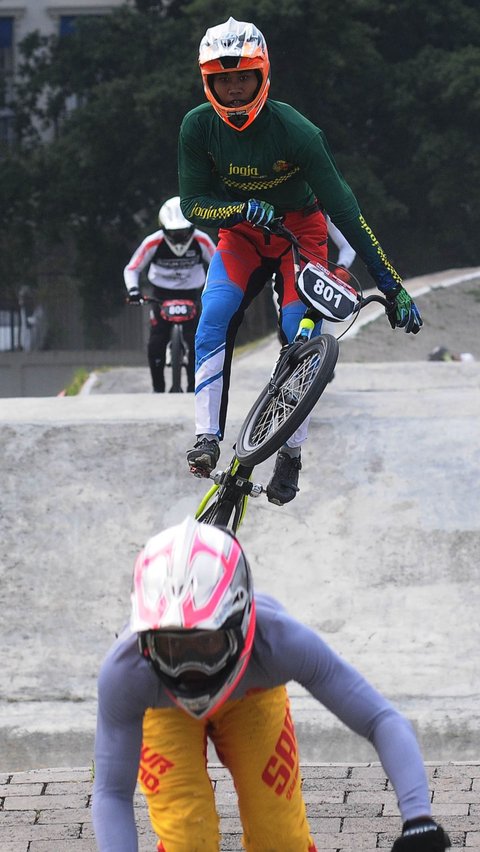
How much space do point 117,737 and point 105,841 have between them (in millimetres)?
312

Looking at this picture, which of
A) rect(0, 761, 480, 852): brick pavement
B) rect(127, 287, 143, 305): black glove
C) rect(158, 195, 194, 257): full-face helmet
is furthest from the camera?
rect(158, 195, 194, 257): full-face helmet

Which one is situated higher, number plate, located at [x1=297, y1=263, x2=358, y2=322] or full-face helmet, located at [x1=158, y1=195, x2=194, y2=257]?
number plate, located at [x1=297, y1=263, x2=358, y2=322]

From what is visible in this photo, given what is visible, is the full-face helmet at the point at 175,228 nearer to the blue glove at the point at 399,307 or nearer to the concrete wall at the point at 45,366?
the blue glove at the point at 399,307

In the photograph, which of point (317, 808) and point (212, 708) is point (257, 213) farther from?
point (212, 708)

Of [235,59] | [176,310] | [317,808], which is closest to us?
[317,808]

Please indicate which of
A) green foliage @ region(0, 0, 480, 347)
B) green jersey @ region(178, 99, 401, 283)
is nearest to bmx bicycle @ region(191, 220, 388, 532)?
green jersey @ region(178, 99, 401, 283)

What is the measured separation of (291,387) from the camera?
6.61 metres

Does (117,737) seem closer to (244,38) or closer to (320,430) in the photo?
(244,38)

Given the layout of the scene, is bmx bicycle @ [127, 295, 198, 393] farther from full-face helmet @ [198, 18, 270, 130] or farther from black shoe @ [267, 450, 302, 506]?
full-face helmet @ [198, 18, 270, 130]

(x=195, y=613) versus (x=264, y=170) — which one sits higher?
(x=264, y=170)

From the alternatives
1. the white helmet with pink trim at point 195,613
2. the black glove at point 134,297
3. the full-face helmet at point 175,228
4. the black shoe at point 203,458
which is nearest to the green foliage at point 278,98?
the full-face helmet at point 175,228

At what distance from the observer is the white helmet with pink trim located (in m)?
3.35

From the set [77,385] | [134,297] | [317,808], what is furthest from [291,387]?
[77,385]

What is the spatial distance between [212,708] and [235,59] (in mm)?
3671
